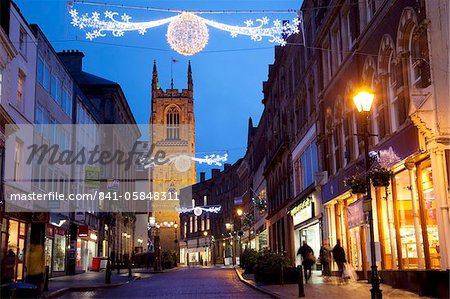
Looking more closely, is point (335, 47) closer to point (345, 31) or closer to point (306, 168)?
point (345, 31)

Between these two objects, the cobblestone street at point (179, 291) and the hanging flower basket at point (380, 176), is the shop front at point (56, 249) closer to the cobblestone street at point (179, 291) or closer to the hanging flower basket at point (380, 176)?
the cobblestone street at point (179, 291)

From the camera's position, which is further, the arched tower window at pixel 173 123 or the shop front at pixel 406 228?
the arched tower window at pixel 173 123

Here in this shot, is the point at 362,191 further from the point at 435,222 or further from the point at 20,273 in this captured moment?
the point at 20,273

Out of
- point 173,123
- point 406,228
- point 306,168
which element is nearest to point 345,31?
point 406,228

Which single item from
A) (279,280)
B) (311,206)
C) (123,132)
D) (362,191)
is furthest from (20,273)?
(123,132)

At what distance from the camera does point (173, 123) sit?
131 m

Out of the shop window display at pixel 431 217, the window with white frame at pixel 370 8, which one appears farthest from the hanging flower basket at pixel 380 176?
the window with white frame at pixel 370 8

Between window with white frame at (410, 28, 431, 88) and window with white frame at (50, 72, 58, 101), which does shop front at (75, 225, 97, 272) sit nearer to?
window with white frame at (50, 72, 58, 101)

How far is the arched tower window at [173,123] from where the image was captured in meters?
130

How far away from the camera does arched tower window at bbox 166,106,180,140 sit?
425ft

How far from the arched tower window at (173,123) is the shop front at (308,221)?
9128 centimetres

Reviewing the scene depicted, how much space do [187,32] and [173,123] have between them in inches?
4521

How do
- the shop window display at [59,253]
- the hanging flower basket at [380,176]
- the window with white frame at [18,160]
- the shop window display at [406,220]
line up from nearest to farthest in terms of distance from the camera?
1. the hanging flower basket at [380,176]
2. the shop window display at [406,220]
3. the window with white frame at [18,160]
4. the shop window display at [59,253]

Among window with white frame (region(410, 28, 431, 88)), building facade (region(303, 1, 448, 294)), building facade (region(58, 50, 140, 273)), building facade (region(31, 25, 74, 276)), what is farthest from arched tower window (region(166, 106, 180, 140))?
window with white frame (region(410, 28, 431, 88))
